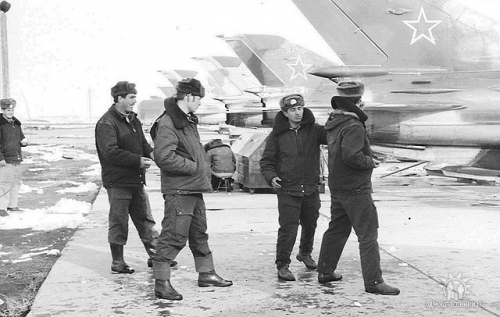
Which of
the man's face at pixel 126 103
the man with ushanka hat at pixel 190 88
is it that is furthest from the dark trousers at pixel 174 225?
the man's face at pixel 126 103

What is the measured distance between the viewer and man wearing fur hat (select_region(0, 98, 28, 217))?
9.96 meters

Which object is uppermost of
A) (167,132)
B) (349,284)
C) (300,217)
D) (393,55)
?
(393,55)

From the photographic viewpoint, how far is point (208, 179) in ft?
17.5

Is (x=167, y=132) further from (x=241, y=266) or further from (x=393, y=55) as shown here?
(x=393, y=55)

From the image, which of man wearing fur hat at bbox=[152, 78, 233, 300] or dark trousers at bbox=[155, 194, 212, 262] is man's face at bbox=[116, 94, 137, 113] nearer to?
man wearing fur hat at bbox=[152, 78, 233, 300]

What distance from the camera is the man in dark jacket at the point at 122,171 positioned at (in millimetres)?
5980

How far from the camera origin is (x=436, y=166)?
16.4 metres

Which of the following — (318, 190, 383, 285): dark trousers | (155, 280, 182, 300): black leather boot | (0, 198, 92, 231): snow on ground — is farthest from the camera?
A: (0, 198, 92, 231): snow on ground

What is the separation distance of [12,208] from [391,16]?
741 cm

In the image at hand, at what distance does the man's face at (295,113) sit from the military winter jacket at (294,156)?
7 cm

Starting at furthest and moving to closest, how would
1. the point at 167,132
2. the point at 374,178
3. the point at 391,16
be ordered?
the point at 374,178 → the point at 391,16 → the point at 167,132

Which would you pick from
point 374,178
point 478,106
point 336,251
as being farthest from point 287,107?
point 374,178

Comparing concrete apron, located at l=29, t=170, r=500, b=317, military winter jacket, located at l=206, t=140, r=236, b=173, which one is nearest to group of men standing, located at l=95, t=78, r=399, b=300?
concrete apron, located at l=29, t=170, r=500, b=317

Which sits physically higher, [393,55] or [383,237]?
[393,55]
